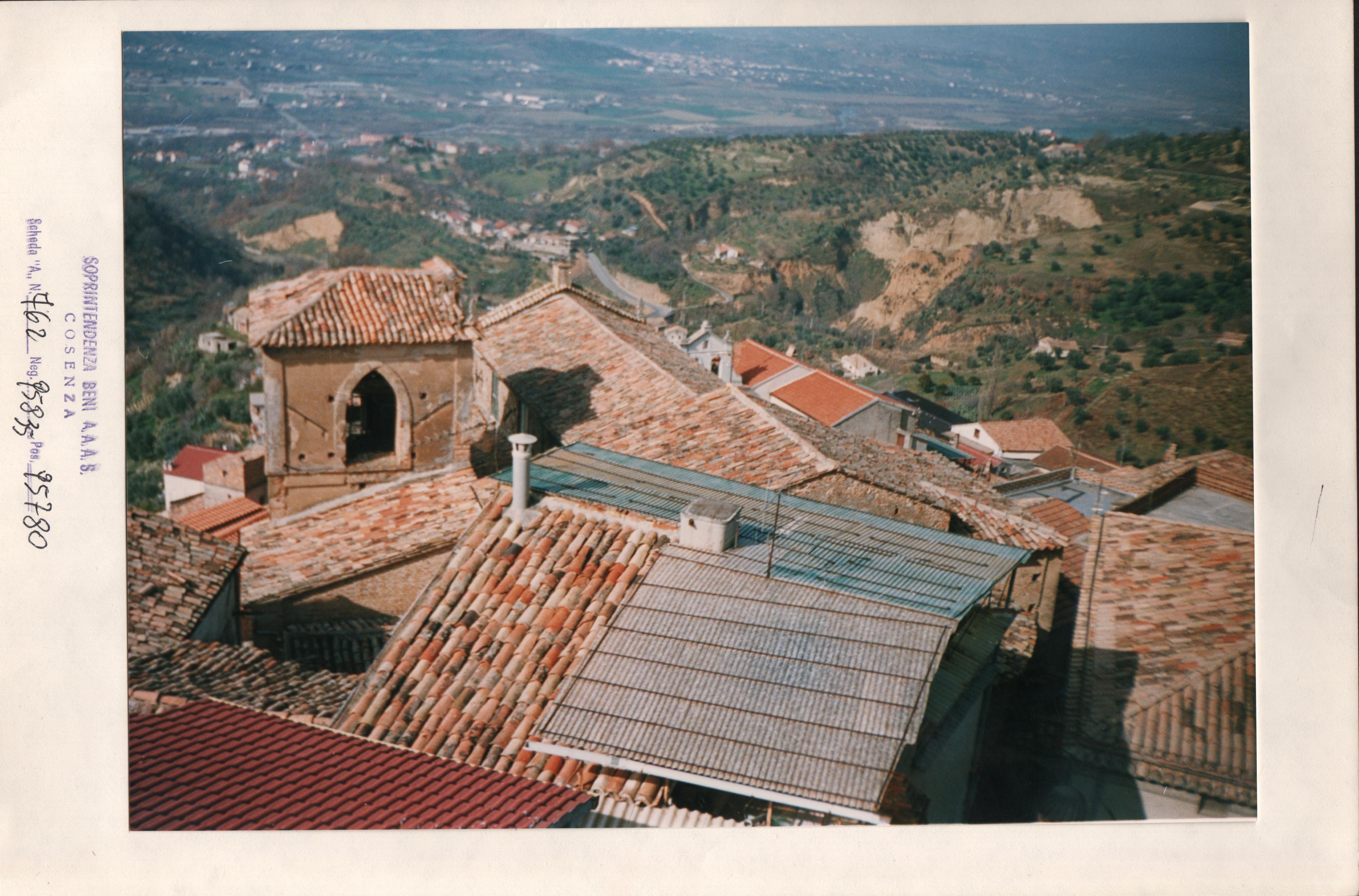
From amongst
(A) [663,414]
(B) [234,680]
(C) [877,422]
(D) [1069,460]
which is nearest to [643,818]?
(B) [234,680]

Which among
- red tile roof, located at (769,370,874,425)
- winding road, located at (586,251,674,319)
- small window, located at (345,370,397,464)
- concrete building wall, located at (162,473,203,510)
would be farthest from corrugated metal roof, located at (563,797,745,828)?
winding road, located at (586,251,674,319)

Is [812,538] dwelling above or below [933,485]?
above

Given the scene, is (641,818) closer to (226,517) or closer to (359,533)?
(359,533)

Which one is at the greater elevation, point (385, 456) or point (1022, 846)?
point (385, 456)

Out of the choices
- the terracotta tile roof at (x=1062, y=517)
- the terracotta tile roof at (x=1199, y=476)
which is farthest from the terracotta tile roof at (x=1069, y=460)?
the terracotta tile roof at (x=1062, y=517)

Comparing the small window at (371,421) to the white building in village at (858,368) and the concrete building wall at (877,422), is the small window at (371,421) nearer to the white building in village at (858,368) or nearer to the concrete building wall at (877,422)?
the concrete building wall at (877,422)

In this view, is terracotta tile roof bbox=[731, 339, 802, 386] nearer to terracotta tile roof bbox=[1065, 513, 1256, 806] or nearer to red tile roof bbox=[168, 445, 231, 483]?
red tile roof bbox=[168, 445, 231, 483]

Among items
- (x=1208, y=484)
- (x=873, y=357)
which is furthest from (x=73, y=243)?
(x=873, y=357)

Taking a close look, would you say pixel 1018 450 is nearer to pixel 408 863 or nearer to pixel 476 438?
pixel 476 438
